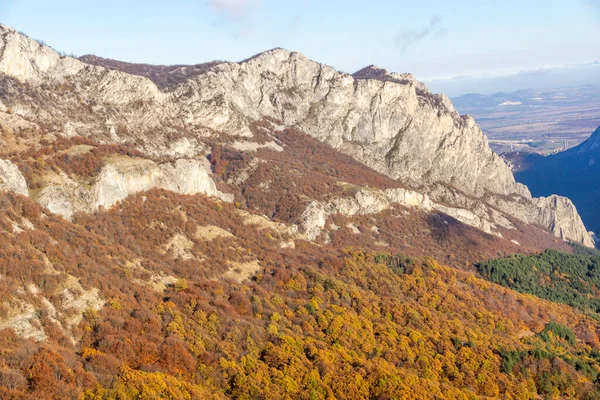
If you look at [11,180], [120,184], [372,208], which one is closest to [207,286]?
[120,184]

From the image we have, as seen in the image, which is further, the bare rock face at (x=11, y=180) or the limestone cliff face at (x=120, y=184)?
the limestone cliff face at (x=120, y=184)

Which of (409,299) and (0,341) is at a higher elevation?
(0,341)

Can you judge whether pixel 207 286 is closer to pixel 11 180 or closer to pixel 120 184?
pixel 120 184

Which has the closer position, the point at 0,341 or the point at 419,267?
the point at 0,341

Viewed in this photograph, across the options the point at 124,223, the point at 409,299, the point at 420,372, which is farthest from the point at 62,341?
the point at 409,299

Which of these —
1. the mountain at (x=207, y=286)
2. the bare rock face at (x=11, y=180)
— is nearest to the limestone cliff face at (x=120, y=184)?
the mountain at (x=207, y=286)

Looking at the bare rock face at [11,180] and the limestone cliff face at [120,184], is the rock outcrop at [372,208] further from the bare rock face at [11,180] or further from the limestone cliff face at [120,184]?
the bare rock face at [11,180]

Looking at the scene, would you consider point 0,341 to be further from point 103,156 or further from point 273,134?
point 273,134
